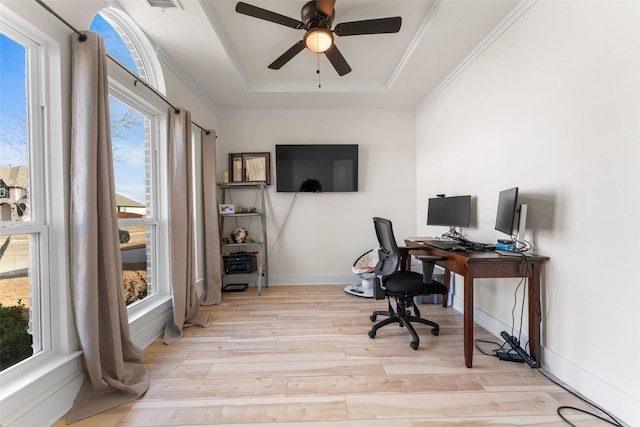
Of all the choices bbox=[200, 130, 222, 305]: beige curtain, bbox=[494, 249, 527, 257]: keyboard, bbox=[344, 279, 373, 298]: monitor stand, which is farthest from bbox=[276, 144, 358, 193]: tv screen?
bbox=[494, 249, 527, 257]: keyboard

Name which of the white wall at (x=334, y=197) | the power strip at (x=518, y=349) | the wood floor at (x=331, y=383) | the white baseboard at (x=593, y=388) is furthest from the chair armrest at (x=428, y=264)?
the white wall at (x=334, y=197)

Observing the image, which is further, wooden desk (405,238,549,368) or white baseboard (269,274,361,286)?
white baseboard (269,274,361,286)

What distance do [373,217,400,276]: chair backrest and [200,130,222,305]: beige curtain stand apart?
198 cm

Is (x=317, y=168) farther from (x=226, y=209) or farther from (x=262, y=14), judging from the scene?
(x=262, y=14)

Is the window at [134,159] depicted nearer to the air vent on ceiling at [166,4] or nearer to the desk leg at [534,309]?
the air vent on ceiling at [166,4]

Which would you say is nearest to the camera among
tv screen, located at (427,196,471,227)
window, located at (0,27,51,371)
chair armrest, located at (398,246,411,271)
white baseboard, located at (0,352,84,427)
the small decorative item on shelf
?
white baseboard, located at (0,352,84,427)

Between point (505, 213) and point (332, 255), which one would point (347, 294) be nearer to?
point (332, 255)

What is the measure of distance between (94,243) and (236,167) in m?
2.36

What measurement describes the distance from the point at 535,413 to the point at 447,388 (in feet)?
1.38

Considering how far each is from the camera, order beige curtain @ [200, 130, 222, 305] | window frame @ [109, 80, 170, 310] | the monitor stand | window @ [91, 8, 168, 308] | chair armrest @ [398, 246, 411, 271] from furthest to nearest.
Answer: the monitor stand
beige curtain @ [200, 130, 222, 305]
chair armrest @ [398, 246, 411, 271]
window frame @ [109, 80, 170, 310]
window @ [91, 8, 168, 308]

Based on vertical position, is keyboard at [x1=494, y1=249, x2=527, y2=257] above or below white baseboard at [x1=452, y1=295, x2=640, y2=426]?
above

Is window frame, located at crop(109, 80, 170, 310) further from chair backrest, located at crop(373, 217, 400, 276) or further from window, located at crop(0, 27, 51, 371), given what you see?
chair backrest, located at crop(373, 217, 400, 276)

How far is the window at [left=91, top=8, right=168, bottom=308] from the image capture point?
1.91m

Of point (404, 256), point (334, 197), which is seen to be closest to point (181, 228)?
point (334, 197)
